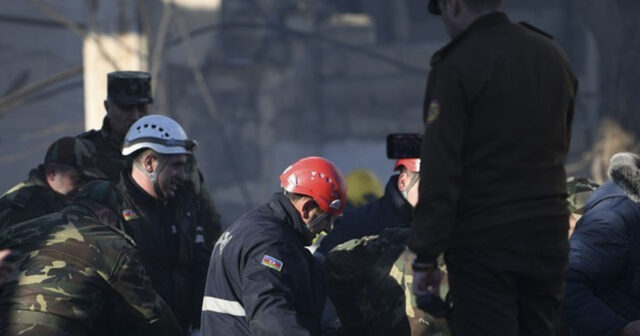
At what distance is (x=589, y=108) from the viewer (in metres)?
18.0

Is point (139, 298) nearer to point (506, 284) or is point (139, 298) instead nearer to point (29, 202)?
point (506, 284)

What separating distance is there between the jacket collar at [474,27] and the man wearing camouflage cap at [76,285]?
1.67m

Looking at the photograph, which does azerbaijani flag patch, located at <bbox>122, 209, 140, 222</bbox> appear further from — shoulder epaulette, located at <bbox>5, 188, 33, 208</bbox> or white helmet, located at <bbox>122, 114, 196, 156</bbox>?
shoulder epaulette, located at <bbox>5, 188, 33, 208</bbox>

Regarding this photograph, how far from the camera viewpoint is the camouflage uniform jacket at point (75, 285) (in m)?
4.75

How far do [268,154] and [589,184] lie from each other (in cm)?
1216

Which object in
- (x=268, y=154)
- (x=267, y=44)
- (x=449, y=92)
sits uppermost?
(x=449, y=92)

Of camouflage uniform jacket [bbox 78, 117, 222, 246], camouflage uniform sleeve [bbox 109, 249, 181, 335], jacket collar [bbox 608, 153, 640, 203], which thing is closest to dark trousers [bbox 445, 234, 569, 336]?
jacket collar [bbox 608, 153, 640, 203]

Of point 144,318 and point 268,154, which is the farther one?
point 268,154

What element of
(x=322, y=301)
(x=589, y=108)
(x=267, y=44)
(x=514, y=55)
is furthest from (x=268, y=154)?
(x=514, y=55)

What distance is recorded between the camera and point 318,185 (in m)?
5.35

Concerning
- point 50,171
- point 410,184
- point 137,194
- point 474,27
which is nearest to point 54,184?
point 50,171

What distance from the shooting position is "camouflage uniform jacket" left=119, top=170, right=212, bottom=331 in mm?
6254

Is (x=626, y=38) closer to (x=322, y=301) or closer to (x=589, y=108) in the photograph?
(x=589, y=108)

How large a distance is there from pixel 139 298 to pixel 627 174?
227cm
